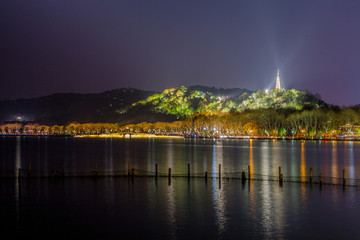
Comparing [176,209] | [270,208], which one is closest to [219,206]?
[176,209]

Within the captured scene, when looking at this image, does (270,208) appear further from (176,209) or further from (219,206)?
(176,209)

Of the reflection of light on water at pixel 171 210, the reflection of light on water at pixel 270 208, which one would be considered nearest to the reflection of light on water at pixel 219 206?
the reflection of light on water at pixel 270 208

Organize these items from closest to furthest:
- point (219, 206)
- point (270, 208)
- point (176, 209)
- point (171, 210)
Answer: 1. point (171, 210)
2. point (176, 209)
3. point (270, 208)
4. point (219, 206)

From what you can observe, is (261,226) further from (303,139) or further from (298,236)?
(303,139)

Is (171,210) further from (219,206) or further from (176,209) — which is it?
(219,206)

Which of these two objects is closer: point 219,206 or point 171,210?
point 171,210

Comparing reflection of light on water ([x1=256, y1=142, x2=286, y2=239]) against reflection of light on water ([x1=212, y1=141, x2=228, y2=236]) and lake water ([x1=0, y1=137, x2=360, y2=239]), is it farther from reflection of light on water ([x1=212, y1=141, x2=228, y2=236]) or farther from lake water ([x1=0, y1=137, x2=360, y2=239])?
reflection of light on water ([x1=212, y1=141, x2=228, y2=236])

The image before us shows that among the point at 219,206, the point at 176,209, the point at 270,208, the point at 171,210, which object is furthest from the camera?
the point at 219,206

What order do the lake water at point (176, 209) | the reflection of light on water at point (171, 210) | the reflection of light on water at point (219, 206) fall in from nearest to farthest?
the lake water at point (176, 209)
the reflection of light on water at point (171, 210)
the reflection of light on water at point (219, 206)

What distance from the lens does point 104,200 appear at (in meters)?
33.8

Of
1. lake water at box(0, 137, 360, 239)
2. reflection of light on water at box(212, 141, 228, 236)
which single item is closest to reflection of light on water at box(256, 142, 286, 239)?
lake water at box(0, 137, 360, 239)

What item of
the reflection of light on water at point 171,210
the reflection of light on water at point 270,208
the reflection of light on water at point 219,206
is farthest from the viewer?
the reflection of light on water at point 219,206

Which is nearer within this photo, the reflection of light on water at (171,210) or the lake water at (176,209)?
the lake water at (176,209)

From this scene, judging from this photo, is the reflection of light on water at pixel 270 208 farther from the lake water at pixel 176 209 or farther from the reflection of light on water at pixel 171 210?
the reflection of light on water at pixel 171 210
